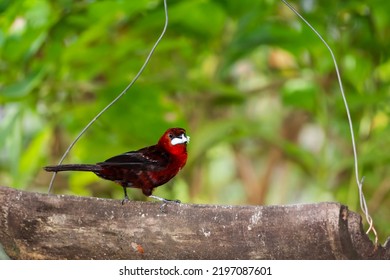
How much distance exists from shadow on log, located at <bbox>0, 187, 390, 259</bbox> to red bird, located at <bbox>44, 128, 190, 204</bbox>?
0.10ft

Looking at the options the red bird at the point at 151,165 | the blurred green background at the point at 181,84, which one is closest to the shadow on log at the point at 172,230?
the red bird at the point at 151,165

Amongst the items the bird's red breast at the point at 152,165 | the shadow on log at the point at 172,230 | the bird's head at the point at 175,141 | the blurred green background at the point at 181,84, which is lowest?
the blurred green background at the point at 181,84

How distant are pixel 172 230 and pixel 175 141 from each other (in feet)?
0.36

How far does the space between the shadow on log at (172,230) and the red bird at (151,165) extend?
1.2 inches

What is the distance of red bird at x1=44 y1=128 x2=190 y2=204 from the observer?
2.75ft

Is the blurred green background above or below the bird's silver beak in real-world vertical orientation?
below

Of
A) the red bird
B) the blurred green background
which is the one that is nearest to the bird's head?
the red bird

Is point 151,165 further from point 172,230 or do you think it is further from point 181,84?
point 181,84

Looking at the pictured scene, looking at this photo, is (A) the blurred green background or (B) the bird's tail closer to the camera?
(B) the bird's tail

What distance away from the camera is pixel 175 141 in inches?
33.4

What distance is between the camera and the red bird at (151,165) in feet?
2.75

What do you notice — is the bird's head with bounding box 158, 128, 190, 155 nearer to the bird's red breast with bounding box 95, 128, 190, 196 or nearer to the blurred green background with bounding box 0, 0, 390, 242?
the bird's red breast with bounding box 95, 128, 190, 196

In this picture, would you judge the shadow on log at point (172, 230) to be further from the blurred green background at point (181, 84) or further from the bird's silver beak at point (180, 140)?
the blurred green background at point (181, 84)
